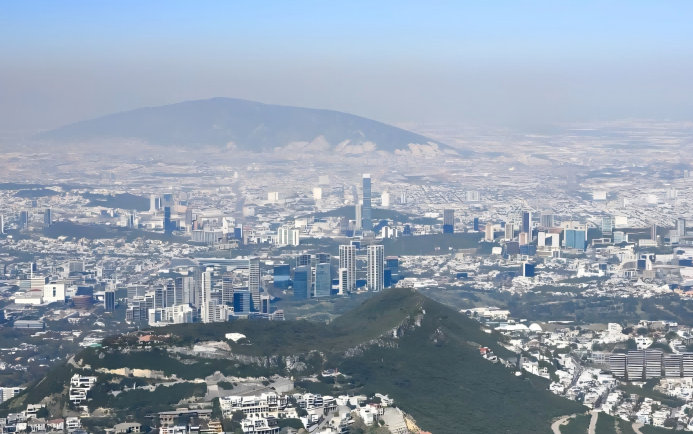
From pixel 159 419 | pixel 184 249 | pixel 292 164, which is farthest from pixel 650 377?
pixel 292 164

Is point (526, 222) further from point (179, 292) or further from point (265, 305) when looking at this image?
point (179, 292)

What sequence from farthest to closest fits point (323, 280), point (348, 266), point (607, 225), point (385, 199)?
point (385, 199) < point (607, 225) < point (348, 266) < point (323, 280)

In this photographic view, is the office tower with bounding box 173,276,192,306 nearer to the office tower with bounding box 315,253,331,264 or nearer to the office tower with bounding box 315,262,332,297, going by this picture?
the office tower with bounding box 315,262,332,297

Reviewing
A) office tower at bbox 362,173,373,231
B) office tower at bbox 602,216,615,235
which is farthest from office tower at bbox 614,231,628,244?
office tower at bbox 362,173,373,231

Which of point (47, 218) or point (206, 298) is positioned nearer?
point (206, 298)

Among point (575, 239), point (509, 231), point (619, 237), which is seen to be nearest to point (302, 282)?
point (575, 239)

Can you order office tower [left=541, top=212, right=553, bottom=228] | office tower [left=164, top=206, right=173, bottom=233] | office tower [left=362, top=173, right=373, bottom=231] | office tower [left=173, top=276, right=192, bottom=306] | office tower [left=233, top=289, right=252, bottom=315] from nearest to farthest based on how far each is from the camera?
office tower [left=233, top=289, right=252, bottom=315], office tower [left=173, top=276, right=192, bottom=306], office tower [left=541, top=212, right=553, bottom=228], office tower [left=164, top=206, right=173, bottom=233], office tower [left=362, top=173, right=373, bottom=231]

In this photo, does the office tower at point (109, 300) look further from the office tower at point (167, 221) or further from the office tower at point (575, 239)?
the office tower at point (575, 239)

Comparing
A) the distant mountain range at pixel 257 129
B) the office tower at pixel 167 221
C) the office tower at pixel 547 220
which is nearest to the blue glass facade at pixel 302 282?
the office tower at pixel 167 221

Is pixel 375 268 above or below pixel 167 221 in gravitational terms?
below
